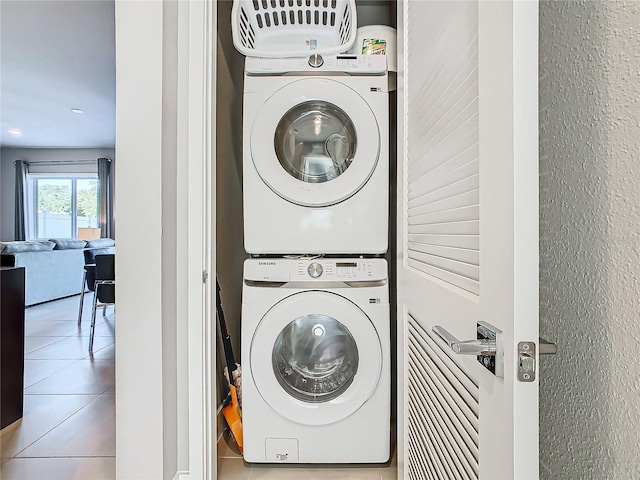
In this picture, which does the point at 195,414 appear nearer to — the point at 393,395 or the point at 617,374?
the point at 393,395

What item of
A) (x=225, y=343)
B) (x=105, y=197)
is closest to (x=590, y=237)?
(x=225, y=343)

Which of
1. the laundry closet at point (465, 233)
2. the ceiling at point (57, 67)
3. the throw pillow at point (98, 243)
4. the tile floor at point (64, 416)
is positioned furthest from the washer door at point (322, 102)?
the throw pillow at point (98, 243)

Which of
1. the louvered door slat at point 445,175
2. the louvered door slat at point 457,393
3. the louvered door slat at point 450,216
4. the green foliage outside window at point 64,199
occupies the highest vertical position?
the green foliage outside window at point 64,199

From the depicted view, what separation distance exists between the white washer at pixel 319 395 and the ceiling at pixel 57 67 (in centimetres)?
238

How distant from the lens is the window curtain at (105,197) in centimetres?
728

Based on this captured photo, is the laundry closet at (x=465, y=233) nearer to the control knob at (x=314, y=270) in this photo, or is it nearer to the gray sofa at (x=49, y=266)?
the control knob at (x=314, y=270)

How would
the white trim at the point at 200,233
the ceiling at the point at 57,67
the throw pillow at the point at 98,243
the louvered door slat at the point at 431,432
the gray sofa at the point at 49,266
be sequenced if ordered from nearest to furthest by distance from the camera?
the louvered door slat at the point at 431,432 → the white trim at the point at 200,233 → the ceiling at the point at 57,67 → the gray sofa at the point at 49,266 → the throw pillow at the point at 98,243

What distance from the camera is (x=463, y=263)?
755 millimetres

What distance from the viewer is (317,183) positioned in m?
1.68

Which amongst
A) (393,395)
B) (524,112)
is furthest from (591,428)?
(393,395)

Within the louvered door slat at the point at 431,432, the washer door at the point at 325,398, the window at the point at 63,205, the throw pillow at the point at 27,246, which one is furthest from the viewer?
the window at the point at 63,205

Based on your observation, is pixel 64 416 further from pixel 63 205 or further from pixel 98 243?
pixel 63 205

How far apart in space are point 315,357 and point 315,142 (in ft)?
2.92

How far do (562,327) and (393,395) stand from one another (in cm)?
130
